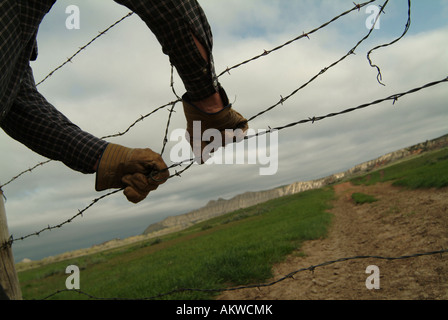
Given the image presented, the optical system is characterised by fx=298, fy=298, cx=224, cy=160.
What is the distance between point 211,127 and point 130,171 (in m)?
0.43

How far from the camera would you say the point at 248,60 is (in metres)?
2.12

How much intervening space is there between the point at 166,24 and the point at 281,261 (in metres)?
5.55

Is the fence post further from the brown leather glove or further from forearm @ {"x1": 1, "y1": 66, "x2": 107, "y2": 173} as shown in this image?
the brown leather glove

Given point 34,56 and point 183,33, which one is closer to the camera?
point 183,33

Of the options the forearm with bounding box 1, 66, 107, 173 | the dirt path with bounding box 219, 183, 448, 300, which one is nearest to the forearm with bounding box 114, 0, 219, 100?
the forearm with bounding box 1, 66, 107, 173

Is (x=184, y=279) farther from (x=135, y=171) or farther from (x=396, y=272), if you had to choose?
(x=135, y=171)

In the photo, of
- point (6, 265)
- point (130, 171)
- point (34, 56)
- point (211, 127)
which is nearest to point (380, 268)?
point (211, 127)

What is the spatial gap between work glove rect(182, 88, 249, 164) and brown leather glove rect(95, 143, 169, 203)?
0.22 meters

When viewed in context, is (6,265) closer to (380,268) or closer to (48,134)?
(48,134)

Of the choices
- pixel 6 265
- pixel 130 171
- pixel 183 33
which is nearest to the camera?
pixel 183 33

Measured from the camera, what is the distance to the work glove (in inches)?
53.4

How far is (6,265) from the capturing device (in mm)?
2221
